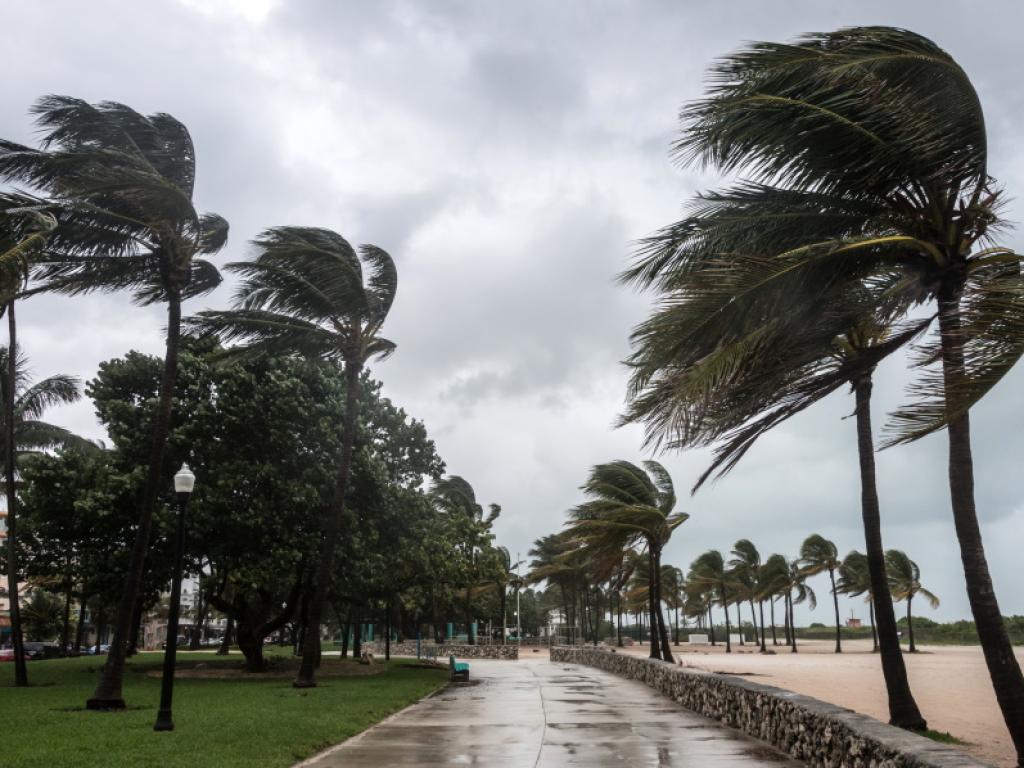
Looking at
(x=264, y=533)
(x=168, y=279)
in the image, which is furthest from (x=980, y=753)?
(x=264, y=533)

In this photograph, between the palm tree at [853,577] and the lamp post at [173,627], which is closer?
the lamp post at [173,627]

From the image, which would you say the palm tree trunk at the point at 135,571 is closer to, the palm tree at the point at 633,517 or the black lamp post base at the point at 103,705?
the black lamp post base at the point at 103,705

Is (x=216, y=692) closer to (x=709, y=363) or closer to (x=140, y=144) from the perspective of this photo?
(x=140, y=144)

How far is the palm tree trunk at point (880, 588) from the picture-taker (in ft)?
42.8

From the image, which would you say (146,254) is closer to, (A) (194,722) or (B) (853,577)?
(A) (194,722)

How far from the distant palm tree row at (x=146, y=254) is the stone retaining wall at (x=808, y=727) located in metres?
10.7

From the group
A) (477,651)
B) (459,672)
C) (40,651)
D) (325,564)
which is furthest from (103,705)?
(477,651)

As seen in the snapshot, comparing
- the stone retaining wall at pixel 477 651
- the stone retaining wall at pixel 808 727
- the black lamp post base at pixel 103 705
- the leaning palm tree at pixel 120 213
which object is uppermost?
the leaning palm tree at pixel 120 213

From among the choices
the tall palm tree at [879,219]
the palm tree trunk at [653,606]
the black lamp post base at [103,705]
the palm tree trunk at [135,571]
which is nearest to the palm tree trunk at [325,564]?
the palm tree trunk at [135,571]

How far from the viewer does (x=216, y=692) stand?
21000 mm

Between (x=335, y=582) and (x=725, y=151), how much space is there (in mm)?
21458

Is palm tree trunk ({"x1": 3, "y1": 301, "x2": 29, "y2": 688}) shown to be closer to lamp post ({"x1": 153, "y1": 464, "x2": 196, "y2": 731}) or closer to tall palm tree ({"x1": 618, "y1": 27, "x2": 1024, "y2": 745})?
lamp post ({"x1": 153, "y1": 464, "x2": 196, "y2": 731})

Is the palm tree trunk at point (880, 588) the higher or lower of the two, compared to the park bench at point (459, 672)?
higher

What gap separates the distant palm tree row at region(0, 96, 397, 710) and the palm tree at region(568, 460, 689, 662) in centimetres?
1088
